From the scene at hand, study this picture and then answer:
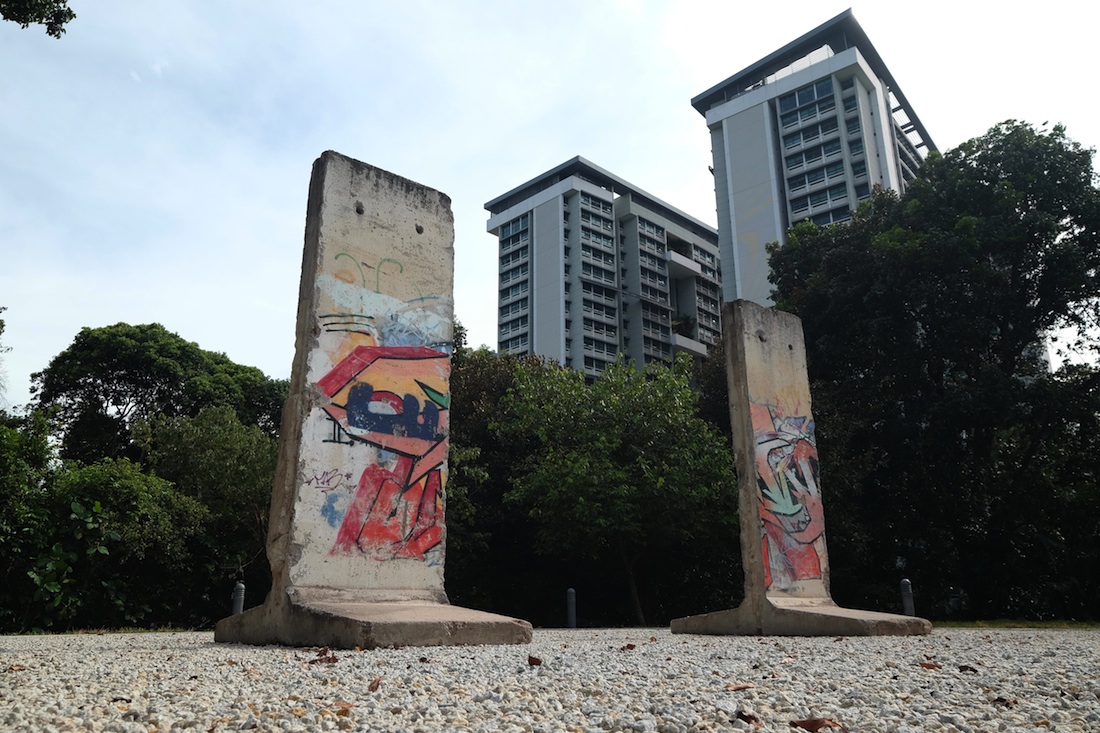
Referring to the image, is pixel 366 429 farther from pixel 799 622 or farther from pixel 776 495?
pixel 776 495

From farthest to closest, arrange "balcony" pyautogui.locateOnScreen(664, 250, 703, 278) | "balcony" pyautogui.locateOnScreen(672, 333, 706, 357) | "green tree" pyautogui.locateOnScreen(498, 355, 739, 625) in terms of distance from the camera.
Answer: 1. "balcony" pyautogui.locateOnScreen(664, 250, 703, 278)
2. "balcony" pyautogui.locateOnScreen(672, 333, 706, 357)
3. "green tree" pyautogui.locateOnScreen(498, 355, 739, 625)

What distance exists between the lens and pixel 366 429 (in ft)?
22.5

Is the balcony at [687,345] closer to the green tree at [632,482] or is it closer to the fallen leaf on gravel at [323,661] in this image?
the green tree at [632,482]

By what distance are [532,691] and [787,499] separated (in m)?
6.69

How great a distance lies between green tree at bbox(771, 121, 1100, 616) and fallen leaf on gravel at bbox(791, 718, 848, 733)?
40.9 ft

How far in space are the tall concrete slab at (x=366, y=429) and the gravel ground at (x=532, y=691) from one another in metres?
0.94

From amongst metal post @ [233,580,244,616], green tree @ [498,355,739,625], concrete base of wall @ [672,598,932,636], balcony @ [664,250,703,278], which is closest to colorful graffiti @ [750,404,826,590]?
concrete base of wall @ [672,598,932,636]

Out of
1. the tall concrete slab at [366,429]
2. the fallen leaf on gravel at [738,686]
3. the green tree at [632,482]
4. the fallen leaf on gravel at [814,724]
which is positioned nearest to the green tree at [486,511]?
the green tree at [632,482]

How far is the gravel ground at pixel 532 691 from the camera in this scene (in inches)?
104

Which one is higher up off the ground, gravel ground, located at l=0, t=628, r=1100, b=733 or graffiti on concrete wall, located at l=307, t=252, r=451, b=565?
graffiti on concrete wall, located at l=307, t=252, r=451, b=565

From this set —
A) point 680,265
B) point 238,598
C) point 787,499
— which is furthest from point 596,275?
point 787,499

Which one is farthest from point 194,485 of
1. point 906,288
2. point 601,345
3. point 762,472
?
point 601,345

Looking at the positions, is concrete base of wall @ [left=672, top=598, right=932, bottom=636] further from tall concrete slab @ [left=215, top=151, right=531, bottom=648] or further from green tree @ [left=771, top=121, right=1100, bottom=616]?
green tree @ [left=771, top=121, right=1100, bottom=616]

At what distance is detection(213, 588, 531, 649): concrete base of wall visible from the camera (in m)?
5.32
